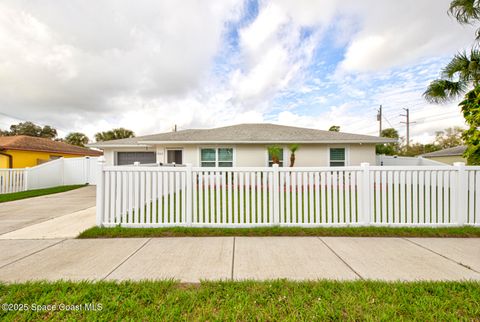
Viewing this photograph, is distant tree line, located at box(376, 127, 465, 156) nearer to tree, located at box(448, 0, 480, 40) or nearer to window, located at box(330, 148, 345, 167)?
window, located at box(330, 148, 345, 167)

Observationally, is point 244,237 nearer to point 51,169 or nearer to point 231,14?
point 231,14

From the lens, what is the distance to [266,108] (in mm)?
18219

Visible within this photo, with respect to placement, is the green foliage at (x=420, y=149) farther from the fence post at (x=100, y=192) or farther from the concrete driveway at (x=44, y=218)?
the concrete driveway at (x=44, y=218)

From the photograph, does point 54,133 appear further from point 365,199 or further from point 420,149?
point 420,149

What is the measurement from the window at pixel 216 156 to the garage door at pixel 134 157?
169 inches

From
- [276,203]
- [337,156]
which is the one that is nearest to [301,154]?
[337,156]

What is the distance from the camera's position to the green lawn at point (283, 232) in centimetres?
376

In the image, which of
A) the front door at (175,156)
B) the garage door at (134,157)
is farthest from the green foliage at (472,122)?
the garage door at (134,157)

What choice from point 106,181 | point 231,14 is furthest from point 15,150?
point 231,14

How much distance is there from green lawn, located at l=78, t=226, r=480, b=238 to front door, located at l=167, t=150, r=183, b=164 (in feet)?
25.5

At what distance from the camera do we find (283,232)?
3.87 m

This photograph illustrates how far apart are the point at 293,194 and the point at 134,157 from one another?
1206 centimetres

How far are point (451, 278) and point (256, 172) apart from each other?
313 cm

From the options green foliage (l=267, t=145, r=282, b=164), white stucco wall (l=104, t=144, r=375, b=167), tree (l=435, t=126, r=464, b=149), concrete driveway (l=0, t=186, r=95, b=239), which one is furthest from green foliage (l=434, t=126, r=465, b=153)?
concrete driveway (l=0, t=186, r=95, b=239)
